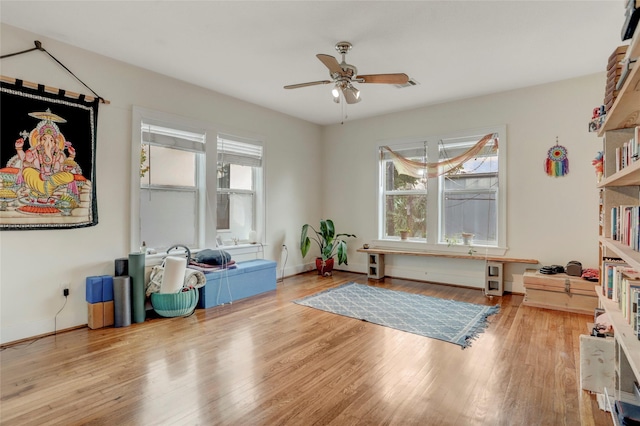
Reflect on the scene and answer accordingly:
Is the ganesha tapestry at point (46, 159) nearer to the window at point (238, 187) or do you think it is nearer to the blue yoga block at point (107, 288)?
the blue yoga block at point (107, 288)

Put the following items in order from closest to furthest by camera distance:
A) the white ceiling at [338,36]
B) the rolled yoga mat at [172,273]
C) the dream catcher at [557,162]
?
the white ceiling at [338,36], the rolled yoga mat at [172,273], the dream catcher at [557,162]

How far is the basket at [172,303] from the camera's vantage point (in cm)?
372

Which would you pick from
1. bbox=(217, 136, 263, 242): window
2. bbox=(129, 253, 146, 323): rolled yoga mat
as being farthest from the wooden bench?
bbox=(129, 253, 146, 323): rolled yoga mat

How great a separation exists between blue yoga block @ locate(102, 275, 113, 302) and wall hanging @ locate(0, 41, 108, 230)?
0.61 meters

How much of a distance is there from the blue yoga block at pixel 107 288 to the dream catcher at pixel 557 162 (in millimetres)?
5513

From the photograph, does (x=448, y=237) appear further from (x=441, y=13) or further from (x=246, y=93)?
(x=246, y=93)

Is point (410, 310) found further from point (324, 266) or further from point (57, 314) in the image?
point (57, 314)

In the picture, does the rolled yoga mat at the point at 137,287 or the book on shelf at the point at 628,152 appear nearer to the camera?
the book on shelf at the point at 628,152

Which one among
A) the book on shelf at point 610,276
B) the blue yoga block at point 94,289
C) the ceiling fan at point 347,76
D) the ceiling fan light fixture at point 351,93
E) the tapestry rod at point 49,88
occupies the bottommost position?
the blue yoga block at point 94,289

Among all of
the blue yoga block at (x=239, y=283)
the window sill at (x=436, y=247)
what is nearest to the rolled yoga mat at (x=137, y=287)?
the blue yoga block at (x=239, y=283)

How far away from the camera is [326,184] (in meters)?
6.83

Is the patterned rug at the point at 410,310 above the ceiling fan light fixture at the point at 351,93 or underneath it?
underneath

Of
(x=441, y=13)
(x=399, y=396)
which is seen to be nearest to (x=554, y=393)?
(x=399, y=396)

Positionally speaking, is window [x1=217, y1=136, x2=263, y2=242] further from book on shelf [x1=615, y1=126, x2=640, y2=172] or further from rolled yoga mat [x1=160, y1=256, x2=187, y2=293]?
book on shelf [x1=615, y1=126, x2=640, y2=172]
